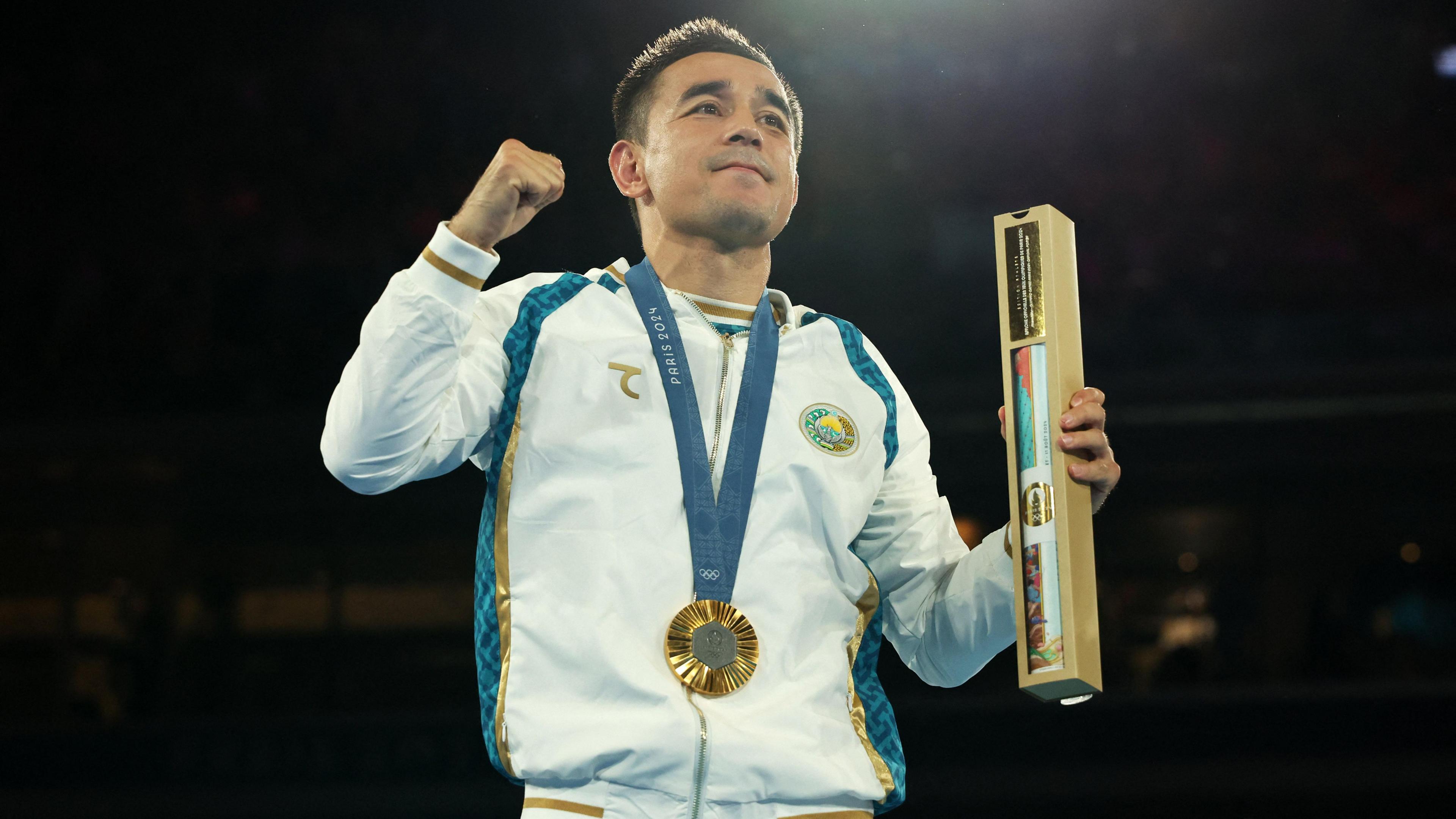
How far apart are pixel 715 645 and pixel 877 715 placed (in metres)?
0.33

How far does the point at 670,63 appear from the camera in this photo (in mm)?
2186

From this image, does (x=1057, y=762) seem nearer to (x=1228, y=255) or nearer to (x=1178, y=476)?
(x=1178, y=476)

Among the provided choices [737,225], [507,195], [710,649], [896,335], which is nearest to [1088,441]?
[710,649]

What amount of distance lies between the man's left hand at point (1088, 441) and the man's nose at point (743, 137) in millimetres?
717

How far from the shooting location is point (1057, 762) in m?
4.85

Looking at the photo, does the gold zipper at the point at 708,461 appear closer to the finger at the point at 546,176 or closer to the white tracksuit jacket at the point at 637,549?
the white tracksuit jacket at the point at 637,549

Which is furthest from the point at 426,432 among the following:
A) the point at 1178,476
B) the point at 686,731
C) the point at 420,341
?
the point at 1178,476

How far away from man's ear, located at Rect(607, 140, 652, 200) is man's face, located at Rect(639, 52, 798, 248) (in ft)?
0.07

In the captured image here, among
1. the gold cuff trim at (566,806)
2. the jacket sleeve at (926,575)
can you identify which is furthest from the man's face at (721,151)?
the gold cuff trim at (566,806)

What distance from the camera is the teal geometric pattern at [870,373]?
2.01 metres

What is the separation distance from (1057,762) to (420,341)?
4.00m

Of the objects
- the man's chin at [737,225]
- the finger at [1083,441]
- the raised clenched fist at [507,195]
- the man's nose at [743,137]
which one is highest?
the man's nose at [743,137]

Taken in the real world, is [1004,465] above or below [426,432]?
above

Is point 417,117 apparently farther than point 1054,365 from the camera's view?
Yes
